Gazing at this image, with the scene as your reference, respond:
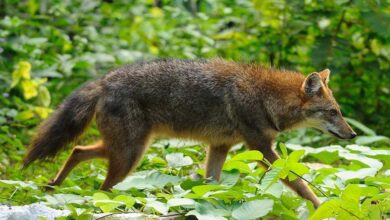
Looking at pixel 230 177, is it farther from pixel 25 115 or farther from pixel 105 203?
pixel 25 115

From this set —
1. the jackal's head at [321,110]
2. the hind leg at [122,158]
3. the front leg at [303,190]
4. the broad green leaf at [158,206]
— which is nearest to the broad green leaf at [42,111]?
the hind leg at [122,158]

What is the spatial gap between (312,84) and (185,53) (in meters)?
4.62

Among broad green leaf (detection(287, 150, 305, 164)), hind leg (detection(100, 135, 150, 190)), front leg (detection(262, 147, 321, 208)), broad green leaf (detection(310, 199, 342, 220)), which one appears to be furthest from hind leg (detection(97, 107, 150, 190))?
broad green leaf (detection(310, 199, 342, 220))

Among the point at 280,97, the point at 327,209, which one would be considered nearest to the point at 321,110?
the point at 280,97

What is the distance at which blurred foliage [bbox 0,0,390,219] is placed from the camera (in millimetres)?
7453

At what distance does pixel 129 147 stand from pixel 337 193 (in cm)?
199

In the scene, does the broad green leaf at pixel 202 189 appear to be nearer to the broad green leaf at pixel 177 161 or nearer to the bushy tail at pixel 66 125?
the broad green leaf at pixel 177 161

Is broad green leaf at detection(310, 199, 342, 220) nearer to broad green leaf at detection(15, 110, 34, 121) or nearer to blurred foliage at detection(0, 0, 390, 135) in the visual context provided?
blurred foliage at detection(0, 0, 390, 135)

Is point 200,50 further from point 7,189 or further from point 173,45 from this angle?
point 7,189

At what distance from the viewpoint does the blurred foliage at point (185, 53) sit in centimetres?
745

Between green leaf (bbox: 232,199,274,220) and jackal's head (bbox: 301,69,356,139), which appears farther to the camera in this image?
jackal's head (bbox: 301,69,356,139)

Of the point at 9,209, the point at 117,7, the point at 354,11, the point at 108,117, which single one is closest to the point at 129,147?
the point at 108,117

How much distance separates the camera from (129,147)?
7129 mm

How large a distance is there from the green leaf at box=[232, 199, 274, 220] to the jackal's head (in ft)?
7.44
